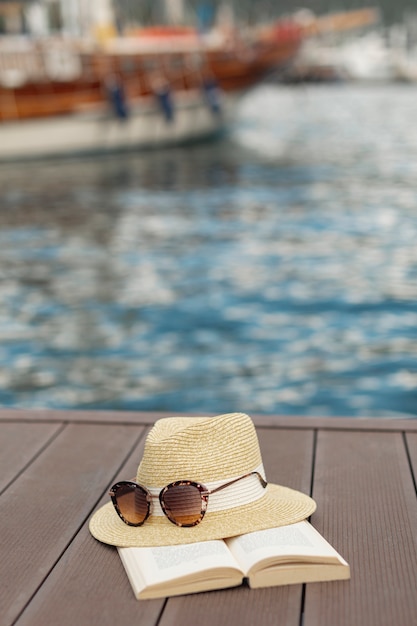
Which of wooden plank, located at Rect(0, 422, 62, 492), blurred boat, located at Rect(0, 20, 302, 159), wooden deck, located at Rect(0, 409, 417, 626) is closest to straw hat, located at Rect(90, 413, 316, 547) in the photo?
wooden deck, located at Rect(0, 409, 417, 626)

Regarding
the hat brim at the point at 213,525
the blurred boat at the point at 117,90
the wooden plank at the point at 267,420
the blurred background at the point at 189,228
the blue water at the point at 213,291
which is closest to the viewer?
the hat brim at the point at 213,525

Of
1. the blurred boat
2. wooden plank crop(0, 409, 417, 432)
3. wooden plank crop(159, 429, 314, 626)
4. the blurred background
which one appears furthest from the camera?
the blurred boat

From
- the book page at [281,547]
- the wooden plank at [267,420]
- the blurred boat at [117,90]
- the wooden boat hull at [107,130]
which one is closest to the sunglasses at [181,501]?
the book page at [281,547]

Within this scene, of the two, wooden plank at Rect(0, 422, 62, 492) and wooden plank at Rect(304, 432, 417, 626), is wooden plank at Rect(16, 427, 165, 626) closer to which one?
wooden plank at Rect(304, 432, 417, 626)

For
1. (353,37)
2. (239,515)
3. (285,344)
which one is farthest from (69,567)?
(353,37)

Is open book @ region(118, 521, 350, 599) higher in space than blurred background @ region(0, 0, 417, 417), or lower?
higher

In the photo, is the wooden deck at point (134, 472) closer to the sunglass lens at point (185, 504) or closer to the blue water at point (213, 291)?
the sunglass lens at point (185, 504)

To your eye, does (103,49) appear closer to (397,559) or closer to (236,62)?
(236,62)
